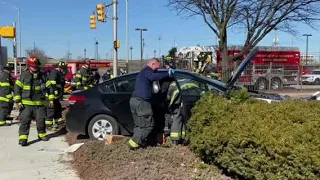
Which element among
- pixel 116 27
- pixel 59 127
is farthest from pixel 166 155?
pixel 116 27

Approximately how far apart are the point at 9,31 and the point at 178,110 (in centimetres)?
1461

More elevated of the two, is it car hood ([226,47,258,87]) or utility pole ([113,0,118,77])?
utility pole ([113,0,118,77])

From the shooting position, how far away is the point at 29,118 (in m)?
9.16

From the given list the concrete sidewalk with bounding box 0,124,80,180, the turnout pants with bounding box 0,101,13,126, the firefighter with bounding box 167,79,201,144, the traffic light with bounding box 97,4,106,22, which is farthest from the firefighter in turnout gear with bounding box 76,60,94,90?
the traffic light with bounding box 97,4,106,22

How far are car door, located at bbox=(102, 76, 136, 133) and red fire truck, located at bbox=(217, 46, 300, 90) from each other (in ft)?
53.2

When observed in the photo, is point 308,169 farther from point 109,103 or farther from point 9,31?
point 9,31

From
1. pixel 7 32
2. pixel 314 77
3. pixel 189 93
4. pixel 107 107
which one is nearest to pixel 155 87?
pixel 189 93

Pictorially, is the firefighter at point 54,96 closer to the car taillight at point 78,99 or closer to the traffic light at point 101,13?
the car taillight at point 78,99

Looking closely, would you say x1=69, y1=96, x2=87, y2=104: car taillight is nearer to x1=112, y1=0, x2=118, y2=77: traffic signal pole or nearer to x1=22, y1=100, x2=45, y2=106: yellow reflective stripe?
x1=22, y1=100, x2=45, y2=106: yellow reflective stripe

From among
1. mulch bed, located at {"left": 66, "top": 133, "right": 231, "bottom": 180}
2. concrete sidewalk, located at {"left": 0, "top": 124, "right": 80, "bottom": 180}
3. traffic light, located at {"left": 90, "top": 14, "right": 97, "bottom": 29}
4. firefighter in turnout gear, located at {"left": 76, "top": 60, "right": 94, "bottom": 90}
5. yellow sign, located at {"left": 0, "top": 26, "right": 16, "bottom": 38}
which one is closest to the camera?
mulch bed, located at {"left": 66, "top": 133, "right": 231, "bottom": 180}

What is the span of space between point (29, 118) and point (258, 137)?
19.4 ft

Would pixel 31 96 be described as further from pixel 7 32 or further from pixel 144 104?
pixel 7 32

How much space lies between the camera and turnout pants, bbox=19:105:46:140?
8.93 metres

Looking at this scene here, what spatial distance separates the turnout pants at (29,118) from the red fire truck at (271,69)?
54.3 feet
